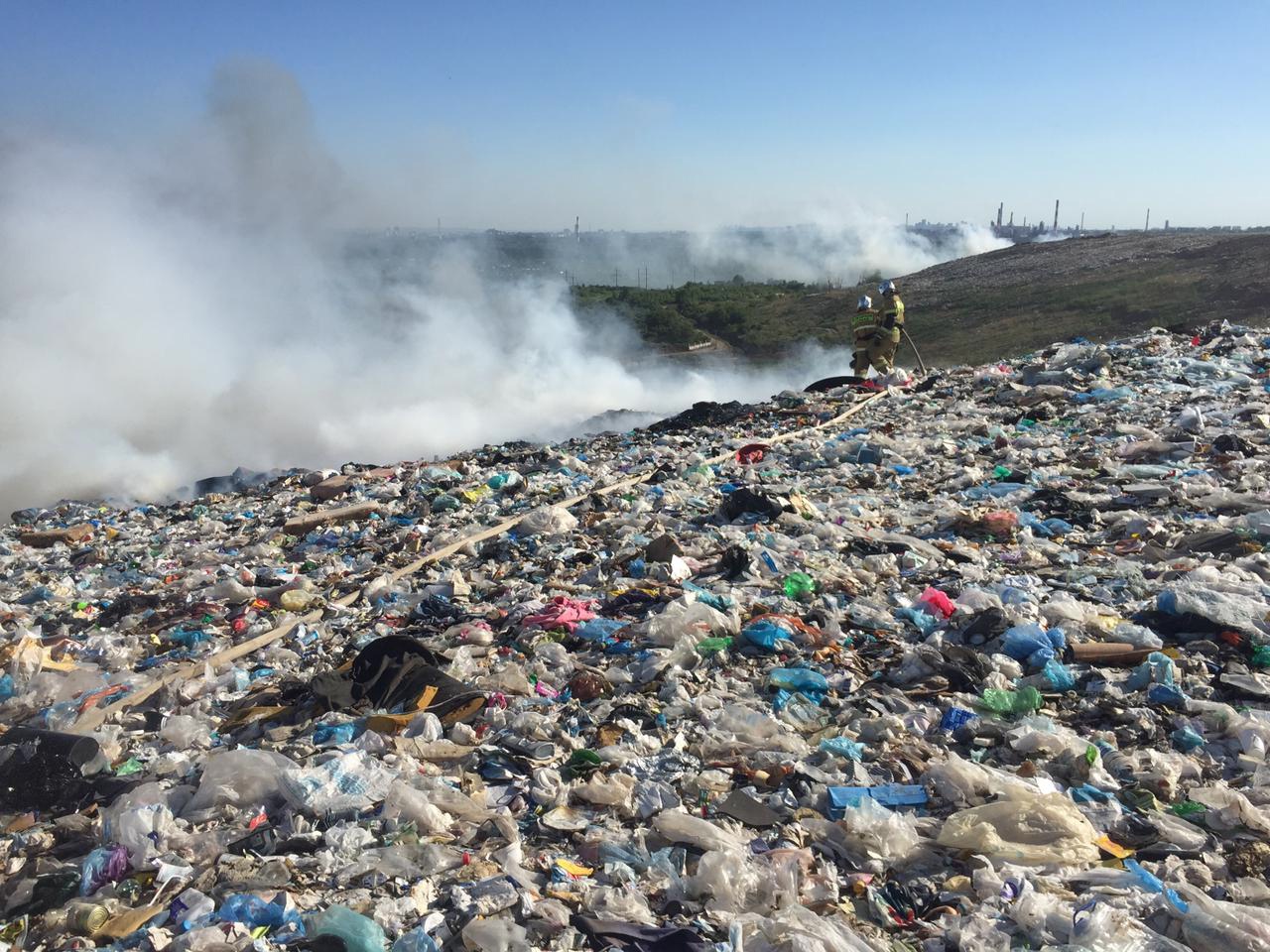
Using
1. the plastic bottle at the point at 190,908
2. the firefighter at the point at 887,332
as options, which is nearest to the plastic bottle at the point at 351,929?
the plastic bottle at the point at 190,908

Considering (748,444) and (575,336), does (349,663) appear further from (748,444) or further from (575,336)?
(575,336)

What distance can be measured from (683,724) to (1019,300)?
95.8ft

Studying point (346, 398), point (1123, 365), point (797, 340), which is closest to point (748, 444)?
point (1123, 365)

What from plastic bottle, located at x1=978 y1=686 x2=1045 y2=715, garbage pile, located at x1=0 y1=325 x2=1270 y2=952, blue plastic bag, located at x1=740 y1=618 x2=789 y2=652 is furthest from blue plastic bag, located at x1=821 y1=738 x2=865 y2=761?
blue plastic bag, located at x1=740 y1=618 x2=789 y2=652

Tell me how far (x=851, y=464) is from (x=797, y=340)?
922 inches

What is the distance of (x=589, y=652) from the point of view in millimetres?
4594

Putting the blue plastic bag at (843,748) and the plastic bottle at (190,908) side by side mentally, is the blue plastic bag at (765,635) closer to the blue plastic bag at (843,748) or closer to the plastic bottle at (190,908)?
the blue plastic bag at (843,748)

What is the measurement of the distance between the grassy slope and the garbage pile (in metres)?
16.8

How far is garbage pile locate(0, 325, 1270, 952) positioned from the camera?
2.57 metres

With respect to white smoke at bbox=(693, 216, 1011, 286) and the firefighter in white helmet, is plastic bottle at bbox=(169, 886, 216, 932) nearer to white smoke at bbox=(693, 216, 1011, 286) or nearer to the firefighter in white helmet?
the firefighter in white helmet

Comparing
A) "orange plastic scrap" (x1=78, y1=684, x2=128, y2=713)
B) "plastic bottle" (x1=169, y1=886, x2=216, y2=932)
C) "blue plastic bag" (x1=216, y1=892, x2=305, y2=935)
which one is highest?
"blue plastic bag" (x1=216, y1=892, x2=305, y2=935)

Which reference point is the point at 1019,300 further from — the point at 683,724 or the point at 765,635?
the point at 683,724

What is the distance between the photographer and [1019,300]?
2956 centimetres

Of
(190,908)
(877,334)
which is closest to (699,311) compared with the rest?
(877,334)
